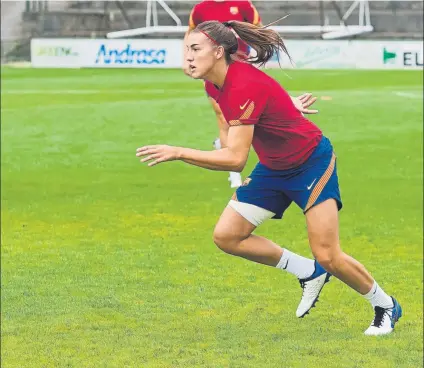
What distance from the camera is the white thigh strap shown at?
23.1 feet

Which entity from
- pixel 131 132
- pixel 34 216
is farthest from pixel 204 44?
pixel 131 132

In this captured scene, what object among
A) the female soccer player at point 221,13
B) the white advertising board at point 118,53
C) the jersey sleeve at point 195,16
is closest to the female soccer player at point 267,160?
the female soccer player at point 221,13

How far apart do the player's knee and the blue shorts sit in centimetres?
23

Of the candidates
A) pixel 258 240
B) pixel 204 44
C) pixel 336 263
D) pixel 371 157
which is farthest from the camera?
pixel 371 157

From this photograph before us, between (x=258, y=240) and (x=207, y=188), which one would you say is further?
(x=207, y=188)

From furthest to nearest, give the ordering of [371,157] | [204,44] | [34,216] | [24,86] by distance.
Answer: [24,86] → [371,157] → [34,216] → [204,44]

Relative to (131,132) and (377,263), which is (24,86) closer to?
(131,132)

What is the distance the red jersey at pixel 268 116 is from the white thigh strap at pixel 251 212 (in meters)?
0.31

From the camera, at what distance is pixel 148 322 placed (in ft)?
24.3

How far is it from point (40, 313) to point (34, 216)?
448cm

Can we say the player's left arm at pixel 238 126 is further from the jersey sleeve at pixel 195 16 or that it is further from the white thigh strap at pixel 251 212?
the jersey sleeve at pixel 195 16

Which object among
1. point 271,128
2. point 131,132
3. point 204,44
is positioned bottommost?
point 131,132

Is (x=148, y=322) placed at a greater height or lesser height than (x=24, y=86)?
greater

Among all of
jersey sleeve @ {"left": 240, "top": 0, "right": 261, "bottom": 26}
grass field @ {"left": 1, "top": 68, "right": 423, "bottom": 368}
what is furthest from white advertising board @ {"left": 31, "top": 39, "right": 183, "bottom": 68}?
jersey sleeve @ {"left": 240, "top": 0, "right": 261, "bottom": 26}
